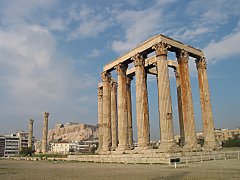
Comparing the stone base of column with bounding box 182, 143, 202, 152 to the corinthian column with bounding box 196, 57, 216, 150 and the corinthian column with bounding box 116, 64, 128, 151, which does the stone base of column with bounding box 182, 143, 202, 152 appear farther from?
the corinthian column with bounding box 116, 64, 128, 151

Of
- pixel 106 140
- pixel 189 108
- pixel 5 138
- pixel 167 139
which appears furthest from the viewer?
pixel 5 138

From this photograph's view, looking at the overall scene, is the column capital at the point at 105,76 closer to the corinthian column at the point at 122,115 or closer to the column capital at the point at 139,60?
the corinthian column at the point at 122,115

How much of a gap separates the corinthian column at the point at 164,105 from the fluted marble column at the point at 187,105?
3732mm

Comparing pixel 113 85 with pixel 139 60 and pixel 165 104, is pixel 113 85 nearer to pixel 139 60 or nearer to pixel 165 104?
pixel 139 60

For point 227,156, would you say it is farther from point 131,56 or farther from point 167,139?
point 131,56

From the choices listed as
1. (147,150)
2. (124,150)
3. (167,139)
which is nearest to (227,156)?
(167,139)

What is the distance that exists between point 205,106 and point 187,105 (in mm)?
4872

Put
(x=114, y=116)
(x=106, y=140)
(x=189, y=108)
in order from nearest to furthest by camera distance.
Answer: (x=189, y=108), (x=106, y=140), (x=114, y=116)

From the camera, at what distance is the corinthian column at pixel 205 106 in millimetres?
37000

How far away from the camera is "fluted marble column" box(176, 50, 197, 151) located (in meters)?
34.4

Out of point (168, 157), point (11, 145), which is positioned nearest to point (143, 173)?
point (168, 157)

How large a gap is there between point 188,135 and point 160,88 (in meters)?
7.77

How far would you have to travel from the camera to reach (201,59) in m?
40.7

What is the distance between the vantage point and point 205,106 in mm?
38688
